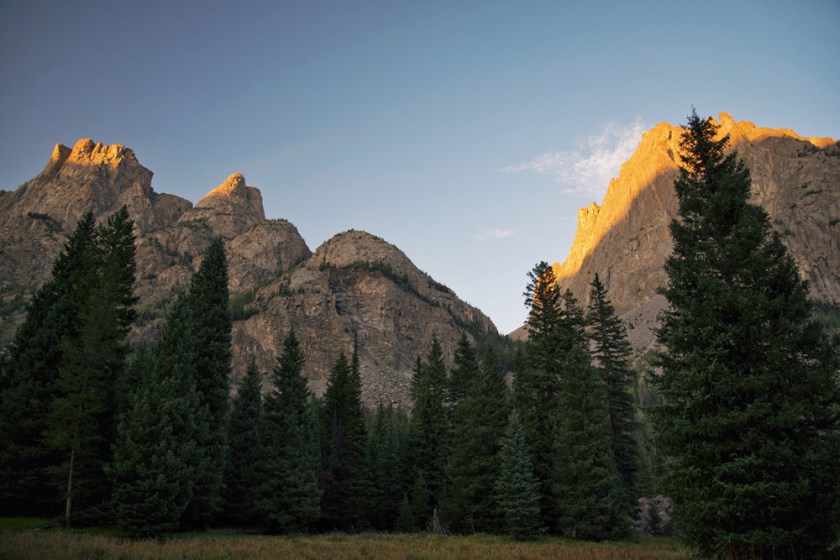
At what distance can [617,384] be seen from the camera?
35.2m

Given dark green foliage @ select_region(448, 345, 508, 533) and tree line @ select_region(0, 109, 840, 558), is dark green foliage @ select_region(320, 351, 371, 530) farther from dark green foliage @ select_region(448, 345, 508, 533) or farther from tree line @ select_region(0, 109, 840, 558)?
dark green foliage @ select_region(448, 345, 508, 533)

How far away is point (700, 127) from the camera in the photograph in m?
17.6

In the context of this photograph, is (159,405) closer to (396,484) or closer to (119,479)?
(119,479)

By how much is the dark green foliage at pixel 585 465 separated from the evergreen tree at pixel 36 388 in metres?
29.4

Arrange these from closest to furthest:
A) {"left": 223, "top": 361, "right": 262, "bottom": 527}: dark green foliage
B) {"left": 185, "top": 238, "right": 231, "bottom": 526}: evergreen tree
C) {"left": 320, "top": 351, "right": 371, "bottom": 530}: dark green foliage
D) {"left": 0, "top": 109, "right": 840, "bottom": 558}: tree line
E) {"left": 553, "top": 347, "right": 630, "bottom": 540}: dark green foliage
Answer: {"left": 0, "top": 109, "right": 840, "bottom": 558}: tree line
{"left": 553, "top": 347, "right": 630, "bottom": 540}: dark green foliage
{"left": 185, "top": 238, "right": 231, "bottom": 526}: evergreen tree
{"left": 223, "top": 361, "right": 262, "bottom": 527}: dark green foliage
{"left": 320, "top": 351, "right": 371, "bottom": 530}: dark green foliage

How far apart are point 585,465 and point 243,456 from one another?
86.6 ft

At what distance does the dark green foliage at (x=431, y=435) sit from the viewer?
139 ft

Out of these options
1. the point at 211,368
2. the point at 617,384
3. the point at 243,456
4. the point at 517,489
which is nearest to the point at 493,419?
the point at 517,489

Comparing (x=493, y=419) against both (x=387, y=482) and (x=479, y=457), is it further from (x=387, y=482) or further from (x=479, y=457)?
(x=387, y=482)

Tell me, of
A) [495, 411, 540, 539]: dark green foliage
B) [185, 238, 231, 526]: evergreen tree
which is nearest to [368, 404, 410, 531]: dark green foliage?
[185, 238, 231, 526]: evergreen tree

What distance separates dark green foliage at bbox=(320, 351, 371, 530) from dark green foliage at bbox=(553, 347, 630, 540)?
1976 centimetres

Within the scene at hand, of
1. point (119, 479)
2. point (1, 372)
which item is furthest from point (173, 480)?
point (1, 372)

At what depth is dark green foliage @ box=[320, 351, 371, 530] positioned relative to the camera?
137ft

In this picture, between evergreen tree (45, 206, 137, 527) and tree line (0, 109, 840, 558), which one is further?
evergreen tree (45, 206, 137, 527)
